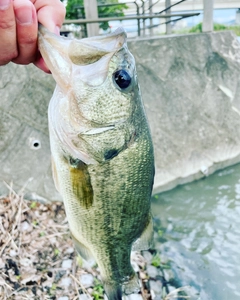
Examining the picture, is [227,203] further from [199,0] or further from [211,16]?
[199,0]

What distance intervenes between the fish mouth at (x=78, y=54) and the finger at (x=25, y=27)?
1.5 inches

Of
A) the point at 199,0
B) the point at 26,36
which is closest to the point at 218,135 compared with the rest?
the point at 199,0

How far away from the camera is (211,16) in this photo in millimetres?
4754

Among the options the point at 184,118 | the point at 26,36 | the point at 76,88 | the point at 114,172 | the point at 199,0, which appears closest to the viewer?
the point at 26,36

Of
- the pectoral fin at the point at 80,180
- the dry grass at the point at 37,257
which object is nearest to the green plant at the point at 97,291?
the dry grass at the point at 37,257

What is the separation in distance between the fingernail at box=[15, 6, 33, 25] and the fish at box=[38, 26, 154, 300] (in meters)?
0.09

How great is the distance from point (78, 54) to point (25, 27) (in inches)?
7.5

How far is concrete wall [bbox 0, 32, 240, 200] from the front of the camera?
366 centimetres

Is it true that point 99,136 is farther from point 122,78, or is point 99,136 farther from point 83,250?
point 83,250

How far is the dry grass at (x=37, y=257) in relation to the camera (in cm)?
274

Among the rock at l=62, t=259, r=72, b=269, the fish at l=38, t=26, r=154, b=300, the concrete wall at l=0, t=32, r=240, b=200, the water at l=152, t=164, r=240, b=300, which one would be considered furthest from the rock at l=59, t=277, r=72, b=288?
the fish at l=38, t=26, r=154, b=300

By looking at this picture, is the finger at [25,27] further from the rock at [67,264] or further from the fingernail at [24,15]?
the rock at [67,264]

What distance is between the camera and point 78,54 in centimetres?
120

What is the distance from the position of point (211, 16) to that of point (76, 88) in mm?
4067
